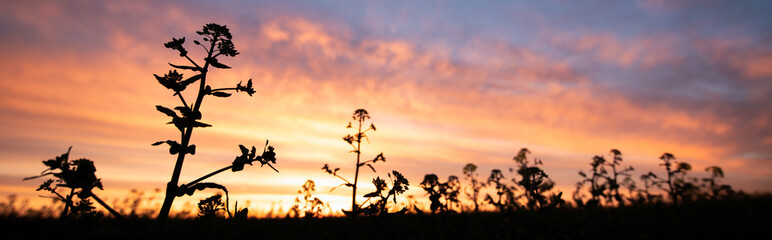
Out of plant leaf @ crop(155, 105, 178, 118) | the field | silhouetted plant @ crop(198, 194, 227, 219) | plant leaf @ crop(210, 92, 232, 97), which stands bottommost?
the field

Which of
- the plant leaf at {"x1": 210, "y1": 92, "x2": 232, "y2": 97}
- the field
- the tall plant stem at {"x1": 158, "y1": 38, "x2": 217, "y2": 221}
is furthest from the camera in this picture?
the field

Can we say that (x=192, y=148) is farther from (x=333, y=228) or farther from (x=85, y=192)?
(x=333, y=228)

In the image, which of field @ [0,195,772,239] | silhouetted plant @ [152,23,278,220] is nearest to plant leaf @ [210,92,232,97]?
silhouetted plant @ [152,23,278,220]

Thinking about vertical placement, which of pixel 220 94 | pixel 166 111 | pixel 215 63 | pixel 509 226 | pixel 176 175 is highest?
pixel 215 63

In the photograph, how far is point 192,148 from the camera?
2613mm

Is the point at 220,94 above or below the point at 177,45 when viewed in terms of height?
below

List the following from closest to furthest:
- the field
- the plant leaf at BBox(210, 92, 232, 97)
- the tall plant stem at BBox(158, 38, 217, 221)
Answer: the tall plant stem at BBox(158, 38, 217, 221)
the plant leaf at BBox(210, 92, 232, 97)
the field

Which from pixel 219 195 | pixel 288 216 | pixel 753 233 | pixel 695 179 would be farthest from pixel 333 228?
pixel 695 179

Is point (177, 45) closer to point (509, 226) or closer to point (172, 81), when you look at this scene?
point (172, 81)

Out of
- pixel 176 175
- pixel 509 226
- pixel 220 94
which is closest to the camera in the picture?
pixel 176 175

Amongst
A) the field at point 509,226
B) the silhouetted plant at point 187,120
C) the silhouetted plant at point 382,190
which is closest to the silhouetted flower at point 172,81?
the silhouetted plant at point 187,120

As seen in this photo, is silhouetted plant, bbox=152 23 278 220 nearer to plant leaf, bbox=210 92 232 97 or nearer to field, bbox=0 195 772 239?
plant leaf, bbox=210 92 232 97

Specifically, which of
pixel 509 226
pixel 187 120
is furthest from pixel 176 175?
pixel 509 226

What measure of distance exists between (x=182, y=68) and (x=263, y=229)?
383 inches
